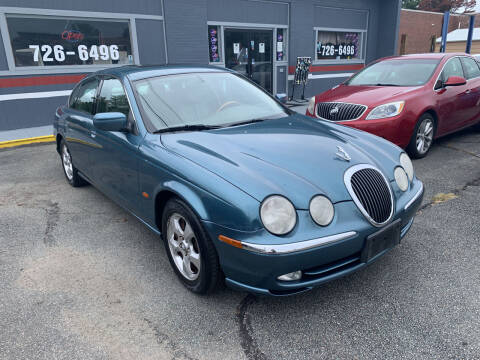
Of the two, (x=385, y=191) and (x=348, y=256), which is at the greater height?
(x=385, y=191)

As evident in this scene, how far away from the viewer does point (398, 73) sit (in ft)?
19.7

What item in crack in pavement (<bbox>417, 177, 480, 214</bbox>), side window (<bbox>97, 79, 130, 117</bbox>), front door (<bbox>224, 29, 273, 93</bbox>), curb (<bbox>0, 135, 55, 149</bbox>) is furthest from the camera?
front door (<bbox>224, 29, 273, 93</bbox>)

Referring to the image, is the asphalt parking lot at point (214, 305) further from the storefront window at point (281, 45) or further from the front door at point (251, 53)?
the storefront window at point (281, 45)

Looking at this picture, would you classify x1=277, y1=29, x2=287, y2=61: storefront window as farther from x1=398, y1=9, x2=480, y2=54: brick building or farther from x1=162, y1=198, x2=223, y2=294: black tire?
x1=398, y1=9, x2=480, y2=54: brick building

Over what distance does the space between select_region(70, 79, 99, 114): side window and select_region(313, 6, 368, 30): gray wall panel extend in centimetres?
1000

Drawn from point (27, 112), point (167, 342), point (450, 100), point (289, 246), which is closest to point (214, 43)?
point (27, 112)

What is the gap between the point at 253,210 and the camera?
209cm

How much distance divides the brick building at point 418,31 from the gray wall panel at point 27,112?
726 inches

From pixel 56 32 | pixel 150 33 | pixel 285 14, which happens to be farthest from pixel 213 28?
pixel 56 32

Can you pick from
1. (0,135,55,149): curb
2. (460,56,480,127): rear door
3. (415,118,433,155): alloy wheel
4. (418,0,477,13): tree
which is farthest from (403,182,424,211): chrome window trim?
(418,0,477,13): tree

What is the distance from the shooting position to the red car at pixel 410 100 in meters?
5.11

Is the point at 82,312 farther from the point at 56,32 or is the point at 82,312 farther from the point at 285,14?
the point at 285,14

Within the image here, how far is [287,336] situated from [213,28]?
9872mm

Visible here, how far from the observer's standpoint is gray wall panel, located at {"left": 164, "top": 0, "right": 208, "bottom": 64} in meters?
9.56
